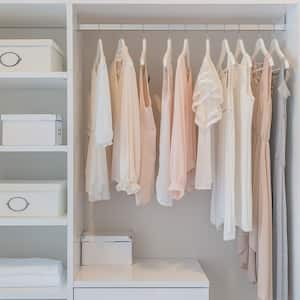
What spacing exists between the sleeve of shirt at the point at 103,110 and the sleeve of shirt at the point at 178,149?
0.29 m

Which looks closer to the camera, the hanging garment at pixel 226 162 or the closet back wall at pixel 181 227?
the hanging garment at pixel 226 162

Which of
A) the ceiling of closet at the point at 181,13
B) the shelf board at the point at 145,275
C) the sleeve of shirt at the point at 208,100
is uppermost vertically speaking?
the ceiling of closet at the point at 181,13

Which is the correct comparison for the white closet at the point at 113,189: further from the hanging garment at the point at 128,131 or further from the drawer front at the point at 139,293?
the hanging garment at the point at 128,131

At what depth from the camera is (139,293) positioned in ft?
7.09

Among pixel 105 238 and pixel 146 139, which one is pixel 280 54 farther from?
pixel 105 238

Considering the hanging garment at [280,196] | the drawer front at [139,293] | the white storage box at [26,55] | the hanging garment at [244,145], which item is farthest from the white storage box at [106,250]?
the white storage box at [26,55]

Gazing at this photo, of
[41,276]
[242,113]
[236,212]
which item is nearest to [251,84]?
[242,113]

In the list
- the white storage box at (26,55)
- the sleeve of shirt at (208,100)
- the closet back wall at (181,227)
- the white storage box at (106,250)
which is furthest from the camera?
the closet back wall at (181,227)

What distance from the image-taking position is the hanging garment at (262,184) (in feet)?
7.13

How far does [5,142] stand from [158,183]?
0.74 metres

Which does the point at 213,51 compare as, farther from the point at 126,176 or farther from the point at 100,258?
the point at 100,258

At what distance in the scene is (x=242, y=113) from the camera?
214cm

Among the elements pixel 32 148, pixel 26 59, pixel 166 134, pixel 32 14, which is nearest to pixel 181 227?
pixel 166 134

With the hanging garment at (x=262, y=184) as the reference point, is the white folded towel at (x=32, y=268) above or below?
below
